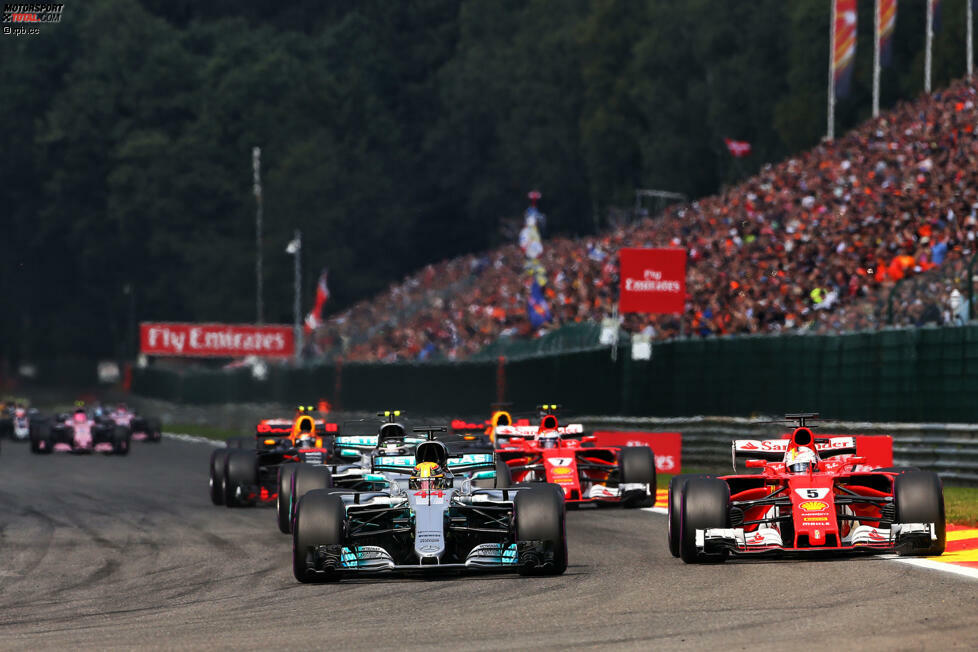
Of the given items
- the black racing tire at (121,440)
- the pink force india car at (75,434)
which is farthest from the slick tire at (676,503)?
the pink force india car at (75,434)

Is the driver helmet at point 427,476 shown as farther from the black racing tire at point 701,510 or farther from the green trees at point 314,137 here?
the green trees at point 314,137

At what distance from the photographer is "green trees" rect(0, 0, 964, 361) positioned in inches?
3270

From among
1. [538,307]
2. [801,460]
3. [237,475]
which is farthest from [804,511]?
[538,307]

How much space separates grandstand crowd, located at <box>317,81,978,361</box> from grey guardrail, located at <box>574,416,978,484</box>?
5.62 ft

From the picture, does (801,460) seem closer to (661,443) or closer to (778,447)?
(778,447)

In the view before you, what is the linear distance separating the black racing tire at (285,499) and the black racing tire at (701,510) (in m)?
4.99

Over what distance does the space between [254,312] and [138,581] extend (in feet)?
276

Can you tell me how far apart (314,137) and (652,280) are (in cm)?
6845

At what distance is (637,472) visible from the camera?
20.7m

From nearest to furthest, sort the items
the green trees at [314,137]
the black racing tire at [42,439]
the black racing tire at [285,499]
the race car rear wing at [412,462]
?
the race car rear wing at [412,462], the black racing tire at [285,499], the black racing tire at [42,439], the green trees at [314,137]

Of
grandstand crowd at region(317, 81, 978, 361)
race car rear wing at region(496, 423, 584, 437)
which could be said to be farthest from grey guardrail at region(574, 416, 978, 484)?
race car rear wing at region(496, 423, 584, 437)

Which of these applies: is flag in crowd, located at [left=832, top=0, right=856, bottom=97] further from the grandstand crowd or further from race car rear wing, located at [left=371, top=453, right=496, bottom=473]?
race car rear wing, located at [left=371, top=453, right=496, bottom=473]

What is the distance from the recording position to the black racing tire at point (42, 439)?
40.6 meters

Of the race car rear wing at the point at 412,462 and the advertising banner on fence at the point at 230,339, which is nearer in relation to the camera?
the race car rear wing at the point at 412,462
